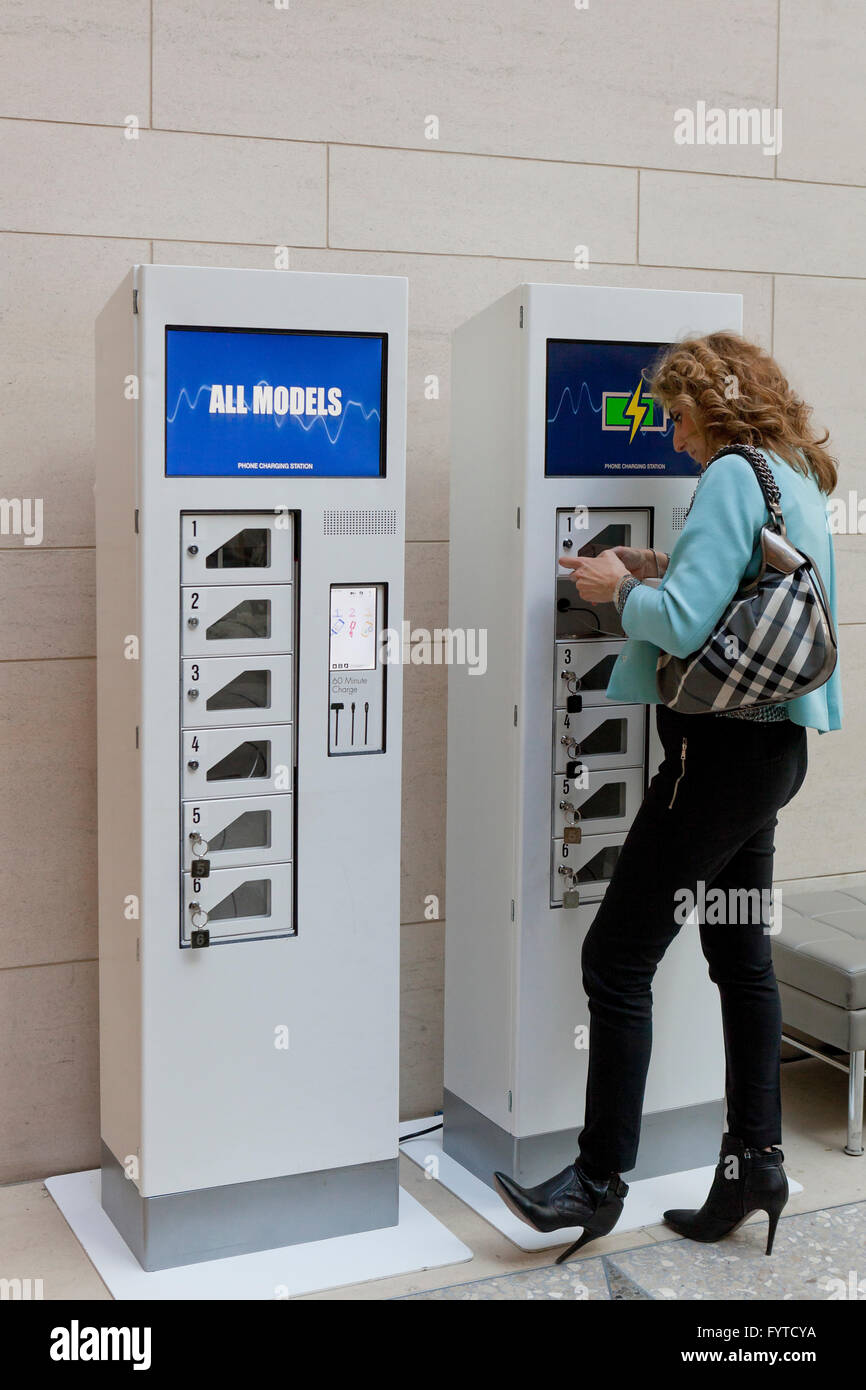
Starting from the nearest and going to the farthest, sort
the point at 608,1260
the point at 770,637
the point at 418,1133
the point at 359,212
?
the point at 770,637
the point at 608,1260
the point at 359,212
the point at 418,1133

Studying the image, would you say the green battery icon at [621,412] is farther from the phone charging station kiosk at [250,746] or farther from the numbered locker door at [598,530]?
the phone charging station kiosk at [250,746]

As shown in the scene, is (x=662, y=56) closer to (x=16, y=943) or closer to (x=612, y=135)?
(x=612, y=135)

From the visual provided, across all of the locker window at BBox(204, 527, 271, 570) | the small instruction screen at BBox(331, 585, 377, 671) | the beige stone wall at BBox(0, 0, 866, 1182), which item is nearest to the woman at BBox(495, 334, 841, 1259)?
the small instruction screen at BBox(331, 585, 377, 671)

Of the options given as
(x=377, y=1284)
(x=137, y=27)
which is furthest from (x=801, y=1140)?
(x=137, y=27)

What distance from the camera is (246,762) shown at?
3.06 metres

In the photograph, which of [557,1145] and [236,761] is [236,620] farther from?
[557,1145]

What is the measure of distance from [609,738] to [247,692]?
94cm

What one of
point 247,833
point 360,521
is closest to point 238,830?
point 247,833

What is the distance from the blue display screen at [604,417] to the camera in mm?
3230

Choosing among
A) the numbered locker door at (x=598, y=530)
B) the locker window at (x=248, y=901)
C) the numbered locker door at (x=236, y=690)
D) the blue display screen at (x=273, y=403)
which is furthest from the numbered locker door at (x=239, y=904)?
the numbered locker door at (x=598, y=530)

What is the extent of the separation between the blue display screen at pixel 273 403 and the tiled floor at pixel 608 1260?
178 centimetres

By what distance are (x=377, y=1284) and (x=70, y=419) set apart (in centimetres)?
217

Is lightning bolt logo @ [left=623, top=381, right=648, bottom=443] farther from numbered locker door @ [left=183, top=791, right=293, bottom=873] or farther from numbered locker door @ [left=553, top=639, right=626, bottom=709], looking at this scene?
numbered locker door @ [left=183, top=791, right=293, bottom=873]

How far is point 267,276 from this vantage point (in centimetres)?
292
